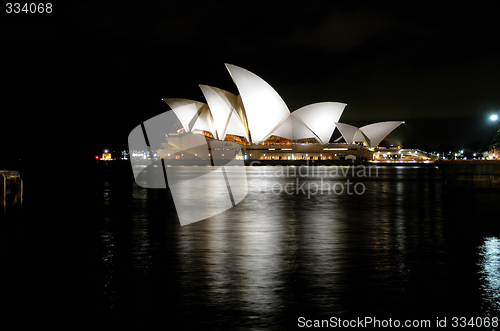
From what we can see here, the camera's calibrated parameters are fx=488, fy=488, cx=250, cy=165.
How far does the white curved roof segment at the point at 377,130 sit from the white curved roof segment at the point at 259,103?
19.5 m

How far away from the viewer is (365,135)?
82812 millimetres

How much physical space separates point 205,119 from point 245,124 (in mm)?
6950

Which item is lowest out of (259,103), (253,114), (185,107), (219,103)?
(253,114)

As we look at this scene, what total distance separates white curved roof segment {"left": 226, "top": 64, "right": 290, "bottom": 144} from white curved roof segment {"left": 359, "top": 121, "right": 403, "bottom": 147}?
19535 millimetres

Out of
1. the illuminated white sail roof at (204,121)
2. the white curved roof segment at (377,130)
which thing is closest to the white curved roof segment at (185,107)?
the illuminated white sail roof at (204,121)

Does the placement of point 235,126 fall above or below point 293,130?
above

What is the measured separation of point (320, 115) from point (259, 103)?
11500 millimetres

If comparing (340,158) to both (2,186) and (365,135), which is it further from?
(2,186)

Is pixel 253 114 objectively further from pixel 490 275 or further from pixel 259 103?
pixel 490 275

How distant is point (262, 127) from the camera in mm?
69500

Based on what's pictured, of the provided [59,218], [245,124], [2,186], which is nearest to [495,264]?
[59,218]

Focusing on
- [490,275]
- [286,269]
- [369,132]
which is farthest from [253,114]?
[490,275]

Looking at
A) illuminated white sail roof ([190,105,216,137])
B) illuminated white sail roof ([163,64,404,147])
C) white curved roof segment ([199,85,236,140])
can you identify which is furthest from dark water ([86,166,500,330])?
Result: illuminated white sail roof ([190,105,216,137])

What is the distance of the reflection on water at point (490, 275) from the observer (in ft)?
15.9
